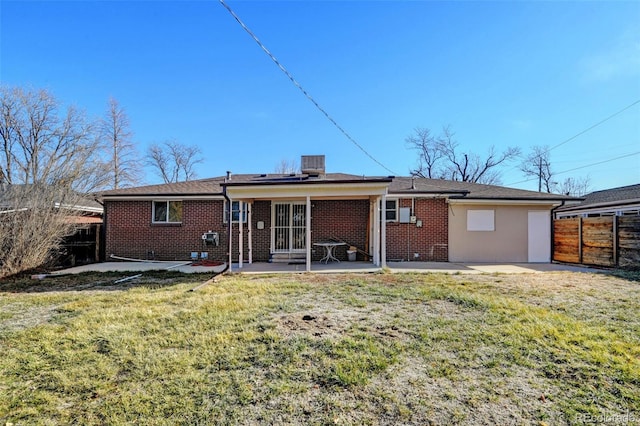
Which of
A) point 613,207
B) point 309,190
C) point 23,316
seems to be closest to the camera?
point 23,316

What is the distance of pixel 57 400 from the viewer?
2.64 m

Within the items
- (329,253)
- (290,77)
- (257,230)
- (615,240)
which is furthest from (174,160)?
(615,240)

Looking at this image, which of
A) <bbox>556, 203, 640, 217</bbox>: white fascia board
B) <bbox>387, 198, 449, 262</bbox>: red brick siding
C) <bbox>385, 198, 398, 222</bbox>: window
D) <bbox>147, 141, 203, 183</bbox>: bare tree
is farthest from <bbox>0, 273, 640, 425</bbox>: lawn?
<bbox>147, 141, 203, 183</bbox>: bare tree

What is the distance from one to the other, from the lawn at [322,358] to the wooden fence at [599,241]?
576 centimetres

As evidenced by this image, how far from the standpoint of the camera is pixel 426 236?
38.4 feet

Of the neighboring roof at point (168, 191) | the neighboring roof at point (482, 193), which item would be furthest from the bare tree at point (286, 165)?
the neighboring roof at point (482, 193)

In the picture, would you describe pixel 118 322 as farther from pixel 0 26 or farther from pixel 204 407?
pixel 0 26

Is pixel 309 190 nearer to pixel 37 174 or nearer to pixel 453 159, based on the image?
pixel 37 174

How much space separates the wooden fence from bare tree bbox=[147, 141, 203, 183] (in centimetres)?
3462

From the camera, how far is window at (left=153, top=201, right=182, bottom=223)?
11969 millimetres

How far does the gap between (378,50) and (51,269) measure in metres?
13.1

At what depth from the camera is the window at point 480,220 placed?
11734mm

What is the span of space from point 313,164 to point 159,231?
6878 millimetres

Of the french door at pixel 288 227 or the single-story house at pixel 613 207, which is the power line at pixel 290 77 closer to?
the french door at pixel 288 227
